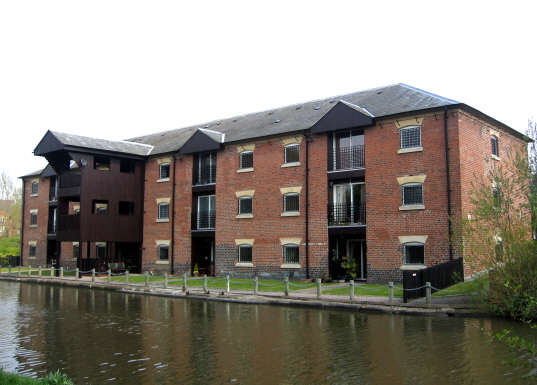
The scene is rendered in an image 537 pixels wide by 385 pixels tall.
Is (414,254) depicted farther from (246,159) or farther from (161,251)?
(161,251)

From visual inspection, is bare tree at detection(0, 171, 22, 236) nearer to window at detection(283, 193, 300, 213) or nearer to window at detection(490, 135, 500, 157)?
window at detection(283, 193, 300, 213)

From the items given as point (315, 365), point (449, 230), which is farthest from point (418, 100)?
point (315, 365)

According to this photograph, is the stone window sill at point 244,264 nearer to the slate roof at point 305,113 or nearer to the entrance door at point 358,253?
the entrance door at point 358,253

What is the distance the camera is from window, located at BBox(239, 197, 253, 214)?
1051 inches

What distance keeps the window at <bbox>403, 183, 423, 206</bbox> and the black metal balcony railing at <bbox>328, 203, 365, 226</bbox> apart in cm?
215

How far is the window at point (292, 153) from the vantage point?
24.8 meters

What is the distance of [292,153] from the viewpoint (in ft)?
82.0

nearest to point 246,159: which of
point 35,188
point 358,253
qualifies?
point 358,253

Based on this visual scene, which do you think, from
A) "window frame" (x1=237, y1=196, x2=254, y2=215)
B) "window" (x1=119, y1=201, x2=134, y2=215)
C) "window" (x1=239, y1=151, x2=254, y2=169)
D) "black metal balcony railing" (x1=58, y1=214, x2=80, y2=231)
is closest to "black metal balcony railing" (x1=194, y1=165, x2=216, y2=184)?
"window" (x1=239, y1=151, x2=254, y2=169)

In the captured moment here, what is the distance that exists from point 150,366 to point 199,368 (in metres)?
0.92

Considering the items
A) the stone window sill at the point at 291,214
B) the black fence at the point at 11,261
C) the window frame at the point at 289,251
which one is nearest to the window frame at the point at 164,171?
the stone window sill at the point at 291,214

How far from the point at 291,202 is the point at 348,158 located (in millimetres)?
3718

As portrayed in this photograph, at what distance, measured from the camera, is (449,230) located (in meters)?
19.7

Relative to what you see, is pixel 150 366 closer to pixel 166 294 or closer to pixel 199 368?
pixel 199 368
